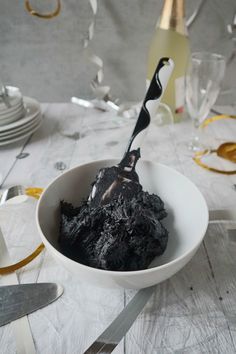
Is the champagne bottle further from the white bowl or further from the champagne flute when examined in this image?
the white bowl

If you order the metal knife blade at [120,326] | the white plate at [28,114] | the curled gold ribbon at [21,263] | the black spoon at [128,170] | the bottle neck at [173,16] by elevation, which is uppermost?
the bottle neck at [173,16]

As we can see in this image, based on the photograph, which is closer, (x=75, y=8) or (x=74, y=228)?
(x=74, y=228)

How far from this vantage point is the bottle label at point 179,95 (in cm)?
73

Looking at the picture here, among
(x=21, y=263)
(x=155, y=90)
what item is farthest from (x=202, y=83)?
(x=21, y=263)

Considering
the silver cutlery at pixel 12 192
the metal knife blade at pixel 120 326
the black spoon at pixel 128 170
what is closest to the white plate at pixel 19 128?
the silver cutlery at pixel 12 192

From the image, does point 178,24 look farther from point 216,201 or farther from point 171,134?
point 216,201

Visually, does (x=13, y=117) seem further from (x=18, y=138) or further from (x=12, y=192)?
(x=12, y=192)

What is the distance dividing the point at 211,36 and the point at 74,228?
2.22ft

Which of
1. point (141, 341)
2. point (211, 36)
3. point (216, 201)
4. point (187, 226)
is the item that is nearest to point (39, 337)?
point (141, 341)

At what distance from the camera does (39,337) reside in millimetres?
320

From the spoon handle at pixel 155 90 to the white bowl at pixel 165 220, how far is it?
60 millimetres

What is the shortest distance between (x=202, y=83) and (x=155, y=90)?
0.87 feet

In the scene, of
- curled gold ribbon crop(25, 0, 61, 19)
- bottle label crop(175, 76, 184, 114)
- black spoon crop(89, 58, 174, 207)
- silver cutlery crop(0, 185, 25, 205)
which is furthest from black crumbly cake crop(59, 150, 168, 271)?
curled gold ribbon crop(25, 0, 61, 19)

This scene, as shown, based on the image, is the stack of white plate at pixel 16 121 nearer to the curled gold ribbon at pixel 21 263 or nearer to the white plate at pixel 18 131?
the white plate at pixel 18 131
